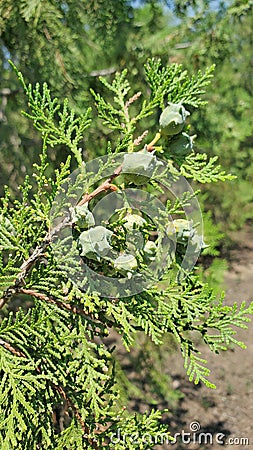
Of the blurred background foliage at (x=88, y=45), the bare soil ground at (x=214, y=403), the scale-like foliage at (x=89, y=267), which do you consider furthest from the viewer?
the bare soil ground at (x=214, y=403)

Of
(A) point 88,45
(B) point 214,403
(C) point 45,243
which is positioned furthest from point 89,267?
(B) point 214,403

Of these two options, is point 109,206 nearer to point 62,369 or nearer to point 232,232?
point 62,369

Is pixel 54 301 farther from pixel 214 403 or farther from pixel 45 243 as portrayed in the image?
pixel 214 403

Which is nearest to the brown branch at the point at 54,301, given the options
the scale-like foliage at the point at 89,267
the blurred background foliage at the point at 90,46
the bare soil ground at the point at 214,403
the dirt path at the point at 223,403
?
the scale-like foliage at the point at 89,267

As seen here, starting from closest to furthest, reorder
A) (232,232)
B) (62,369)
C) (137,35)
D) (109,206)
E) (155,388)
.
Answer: (62,369) → (109,206) → (137,35) → (155,388) → (232,232)

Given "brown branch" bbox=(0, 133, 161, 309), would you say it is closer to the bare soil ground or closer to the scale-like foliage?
the scale-like foliage

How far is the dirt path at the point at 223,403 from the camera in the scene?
332 cm

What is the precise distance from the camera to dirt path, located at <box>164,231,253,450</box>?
332 centimetres

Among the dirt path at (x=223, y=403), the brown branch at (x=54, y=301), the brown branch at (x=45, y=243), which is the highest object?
the brown branch at (x=45, y=243)

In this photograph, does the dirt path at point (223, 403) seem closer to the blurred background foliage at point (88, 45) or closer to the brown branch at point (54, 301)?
the blurred background foliage at point (88, 45)

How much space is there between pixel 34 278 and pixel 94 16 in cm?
163

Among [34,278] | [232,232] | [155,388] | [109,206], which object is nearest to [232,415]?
[155,388]

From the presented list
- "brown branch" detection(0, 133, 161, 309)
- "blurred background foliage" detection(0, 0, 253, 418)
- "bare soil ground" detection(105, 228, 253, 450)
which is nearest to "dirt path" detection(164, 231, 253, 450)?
"bare soil ground" detection(105, 228, 253, 450)

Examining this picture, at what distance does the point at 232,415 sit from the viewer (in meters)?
3.66
